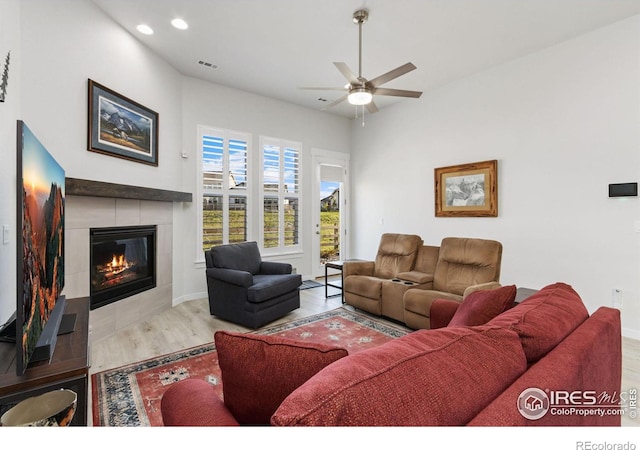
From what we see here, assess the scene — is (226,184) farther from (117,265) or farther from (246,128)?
(117,265)

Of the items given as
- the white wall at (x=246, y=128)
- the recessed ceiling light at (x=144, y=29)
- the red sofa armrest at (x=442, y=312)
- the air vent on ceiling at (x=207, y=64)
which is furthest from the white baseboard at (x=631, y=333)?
the recessed ceiling light at (x=144, y=29)

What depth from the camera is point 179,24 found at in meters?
3.20

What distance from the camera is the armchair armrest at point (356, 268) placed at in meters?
4.12

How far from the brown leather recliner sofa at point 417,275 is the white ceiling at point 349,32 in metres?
2.29

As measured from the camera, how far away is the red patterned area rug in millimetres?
1876

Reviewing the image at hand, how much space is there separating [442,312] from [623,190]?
100 inches

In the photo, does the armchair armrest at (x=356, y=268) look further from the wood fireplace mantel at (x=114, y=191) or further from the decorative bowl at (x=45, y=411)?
the decorative bowl at (x=45, y=411)

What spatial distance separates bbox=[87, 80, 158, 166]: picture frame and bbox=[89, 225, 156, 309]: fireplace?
0.85 meters

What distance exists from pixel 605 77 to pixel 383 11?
247 cm

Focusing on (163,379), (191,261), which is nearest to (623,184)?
(163,379)

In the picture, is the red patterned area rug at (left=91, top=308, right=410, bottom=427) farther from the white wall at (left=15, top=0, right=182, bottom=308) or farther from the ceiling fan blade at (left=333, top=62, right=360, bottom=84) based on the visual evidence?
the ceiling fan blade at (left=333, top=62, right=360, bottom=84)

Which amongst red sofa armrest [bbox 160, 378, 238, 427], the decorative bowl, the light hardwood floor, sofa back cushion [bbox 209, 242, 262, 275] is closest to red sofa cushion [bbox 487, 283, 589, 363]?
red sofa armrest [bbox 160, 378, 238, 427]

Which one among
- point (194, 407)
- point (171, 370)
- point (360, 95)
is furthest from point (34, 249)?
point (360, 95)

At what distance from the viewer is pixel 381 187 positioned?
5.79 metres
